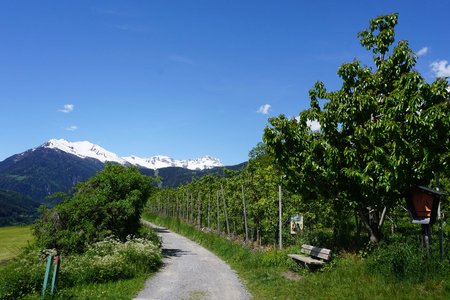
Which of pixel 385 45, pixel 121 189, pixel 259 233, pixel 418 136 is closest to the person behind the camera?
pixel 418 136

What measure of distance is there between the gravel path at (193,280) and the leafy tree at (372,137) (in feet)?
13.9

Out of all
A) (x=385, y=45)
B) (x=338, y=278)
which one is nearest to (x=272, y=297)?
(x=338, y=278)

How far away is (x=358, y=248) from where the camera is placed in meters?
13.5

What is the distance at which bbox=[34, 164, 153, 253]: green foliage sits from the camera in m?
17.0

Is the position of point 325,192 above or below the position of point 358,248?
above

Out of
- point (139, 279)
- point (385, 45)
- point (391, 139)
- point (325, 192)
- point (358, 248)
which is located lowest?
point (139, 279)

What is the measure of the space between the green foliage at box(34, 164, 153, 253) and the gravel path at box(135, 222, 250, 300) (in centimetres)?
293

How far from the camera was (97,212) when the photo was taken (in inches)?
727

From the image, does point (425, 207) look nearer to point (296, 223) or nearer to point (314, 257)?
point (314, 257)

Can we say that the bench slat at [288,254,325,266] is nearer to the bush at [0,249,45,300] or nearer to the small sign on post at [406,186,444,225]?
the small sign on post at [406,186,444,225]

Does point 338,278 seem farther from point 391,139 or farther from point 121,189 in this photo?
point 121,189

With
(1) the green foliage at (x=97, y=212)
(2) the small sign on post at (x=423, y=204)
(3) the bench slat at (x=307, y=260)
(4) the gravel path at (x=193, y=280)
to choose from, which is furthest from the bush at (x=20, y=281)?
(2) the small sign on post at (x=423, y=204)

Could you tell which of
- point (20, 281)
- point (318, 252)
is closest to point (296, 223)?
point (318, 252)

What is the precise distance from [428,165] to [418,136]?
92 cm
